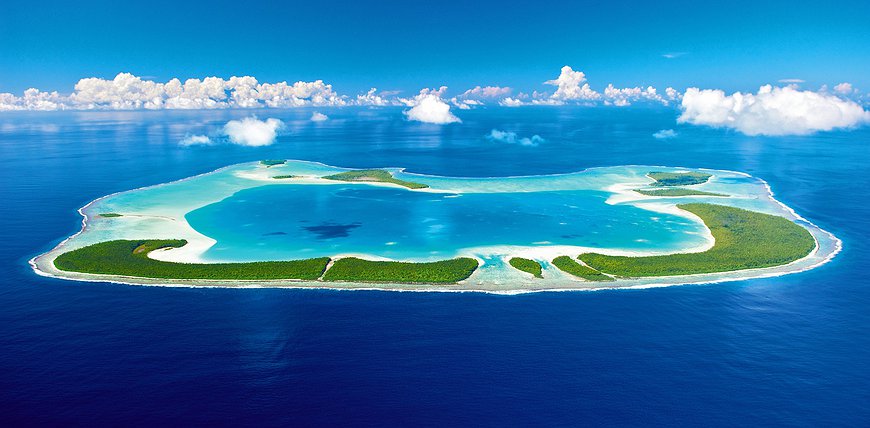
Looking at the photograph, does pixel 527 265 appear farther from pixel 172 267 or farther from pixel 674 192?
pixel 674 192

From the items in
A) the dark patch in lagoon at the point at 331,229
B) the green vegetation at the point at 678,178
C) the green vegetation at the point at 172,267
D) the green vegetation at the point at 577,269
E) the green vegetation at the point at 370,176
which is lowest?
the green vegetation at the point at 172,267

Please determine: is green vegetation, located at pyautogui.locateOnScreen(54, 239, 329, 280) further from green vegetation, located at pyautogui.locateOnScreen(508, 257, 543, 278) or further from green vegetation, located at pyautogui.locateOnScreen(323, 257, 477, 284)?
green vegetation, located at pyautogui.locateOnScreen(508, 257, 543, 278)

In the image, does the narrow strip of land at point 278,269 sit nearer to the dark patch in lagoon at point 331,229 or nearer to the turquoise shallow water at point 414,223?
the turquoise shallow water at point 414,223

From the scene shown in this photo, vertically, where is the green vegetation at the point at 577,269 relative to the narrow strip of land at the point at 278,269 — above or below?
above

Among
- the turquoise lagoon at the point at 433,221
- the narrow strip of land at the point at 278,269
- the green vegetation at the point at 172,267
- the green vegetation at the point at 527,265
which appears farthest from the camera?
the turquoise lagoon at the point at 433,221

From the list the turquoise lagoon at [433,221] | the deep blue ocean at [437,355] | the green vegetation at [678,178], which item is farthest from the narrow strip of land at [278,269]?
the green vegetation at [678,178]
